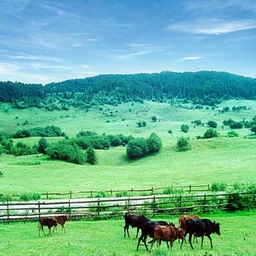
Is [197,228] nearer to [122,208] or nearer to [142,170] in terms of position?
[122,208]

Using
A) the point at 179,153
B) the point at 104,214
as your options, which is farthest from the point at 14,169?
the point at 104,214

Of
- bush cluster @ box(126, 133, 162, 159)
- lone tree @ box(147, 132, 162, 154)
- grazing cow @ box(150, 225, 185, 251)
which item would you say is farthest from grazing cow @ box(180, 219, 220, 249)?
lone tree @ box(147, 132, 162, 154)

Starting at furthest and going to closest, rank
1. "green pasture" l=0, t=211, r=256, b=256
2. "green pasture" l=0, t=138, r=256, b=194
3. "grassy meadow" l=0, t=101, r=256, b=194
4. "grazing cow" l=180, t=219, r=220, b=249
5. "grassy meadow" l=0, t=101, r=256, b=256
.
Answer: "grassy meadow" l=0, t=101, r=256, b=194
"green pasture" l=0, t=138, r=256, b=194
"grazing cow" l=180, t=219, r=220, b=249
"grassy meadow" l=0, t=101, r=256, b=256
"green pasture" l=0, t=211, r=256, b=256

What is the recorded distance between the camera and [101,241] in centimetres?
2392

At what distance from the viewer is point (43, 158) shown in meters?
97.9

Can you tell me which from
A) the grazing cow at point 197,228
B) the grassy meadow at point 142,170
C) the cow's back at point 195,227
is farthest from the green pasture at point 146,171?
the cow's back at point 195,227

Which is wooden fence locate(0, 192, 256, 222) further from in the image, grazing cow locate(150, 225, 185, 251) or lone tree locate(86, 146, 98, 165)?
lone tree locate(86, 146, 98, 165)

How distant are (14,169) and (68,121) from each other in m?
121

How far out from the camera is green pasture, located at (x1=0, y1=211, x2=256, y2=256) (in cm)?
2092

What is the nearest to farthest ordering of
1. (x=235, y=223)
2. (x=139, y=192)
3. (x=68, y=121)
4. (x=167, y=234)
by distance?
1. (x=167, y=234)
2. (x=235, y=223)
3. (x=139, y=192)
4. (x=68, y=121)

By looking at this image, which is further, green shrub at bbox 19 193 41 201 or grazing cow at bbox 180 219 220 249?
green shrub at bbox 19 193 41 201

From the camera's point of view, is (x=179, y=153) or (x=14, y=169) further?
(x=179, y=153)

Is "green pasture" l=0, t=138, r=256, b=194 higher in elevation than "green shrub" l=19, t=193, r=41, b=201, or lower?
lower

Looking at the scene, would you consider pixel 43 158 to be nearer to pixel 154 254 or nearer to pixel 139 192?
pixel 139 192
